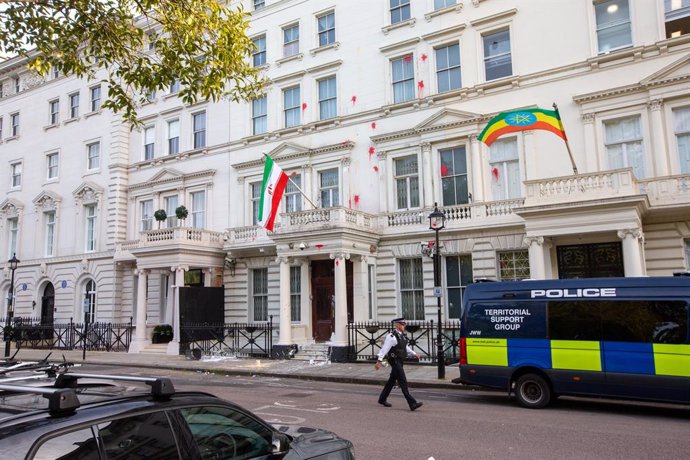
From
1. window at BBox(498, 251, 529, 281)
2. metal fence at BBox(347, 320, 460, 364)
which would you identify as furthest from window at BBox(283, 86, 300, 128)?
window at BBox(498, 251, 529, 281)

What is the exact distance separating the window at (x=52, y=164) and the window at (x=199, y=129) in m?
12.7

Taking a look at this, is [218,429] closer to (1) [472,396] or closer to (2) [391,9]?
(1) [472,396]

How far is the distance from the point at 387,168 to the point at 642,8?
11.4 metres

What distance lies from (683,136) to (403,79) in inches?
452

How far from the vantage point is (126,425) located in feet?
10.4

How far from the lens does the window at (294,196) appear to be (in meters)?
27.0

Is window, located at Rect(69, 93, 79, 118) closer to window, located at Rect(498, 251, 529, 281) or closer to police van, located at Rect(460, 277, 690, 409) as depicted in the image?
window, located at Rect(498, 251, 529, 281)

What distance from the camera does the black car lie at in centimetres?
282

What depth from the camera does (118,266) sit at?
3209 centimetres

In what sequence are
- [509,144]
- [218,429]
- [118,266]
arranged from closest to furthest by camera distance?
1. [218,429]
2. [509,144]
3. [118,266]

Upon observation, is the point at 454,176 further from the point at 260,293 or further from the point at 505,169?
the point at 260,293

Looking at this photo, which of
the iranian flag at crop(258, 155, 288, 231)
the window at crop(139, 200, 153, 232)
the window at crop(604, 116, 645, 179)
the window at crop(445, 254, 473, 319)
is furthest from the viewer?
the window at crop(139, 200, 153, 232)

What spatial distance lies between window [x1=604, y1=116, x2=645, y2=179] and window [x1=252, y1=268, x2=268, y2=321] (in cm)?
1650

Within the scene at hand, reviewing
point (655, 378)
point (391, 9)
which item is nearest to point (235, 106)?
point (391, 9)
